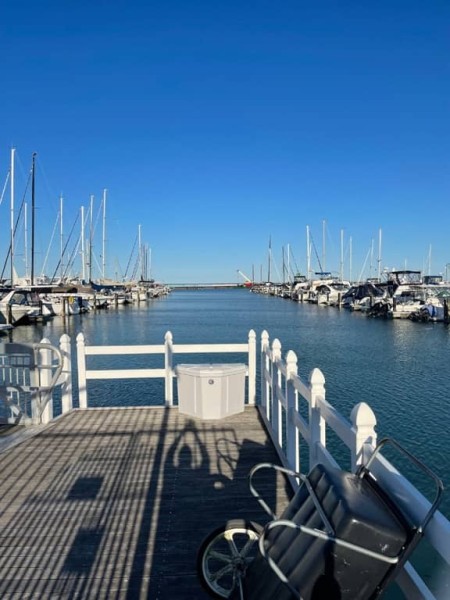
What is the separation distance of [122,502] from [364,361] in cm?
2445

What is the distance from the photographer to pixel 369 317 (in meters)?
61.5

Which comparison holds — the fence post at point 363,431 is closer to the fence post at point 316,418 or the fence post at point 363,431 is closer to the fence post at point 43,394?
the fence post at point 316,418

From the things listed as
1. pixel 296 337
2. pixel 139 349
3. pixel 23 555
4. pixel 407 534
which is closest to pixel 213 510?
pixel 23 555

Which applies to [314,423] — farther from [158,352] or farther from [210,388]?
[158,352]

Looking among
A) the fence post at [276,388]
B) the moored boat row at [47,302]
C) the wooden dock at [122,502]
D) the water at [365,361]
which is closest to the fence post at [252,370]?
the wooden dock at [122,502]

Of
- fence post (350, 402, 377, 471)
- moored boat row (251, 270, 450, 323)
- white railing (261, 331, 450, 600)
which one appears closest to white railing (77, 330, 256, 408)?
white railing (261, 331, 450, 600)

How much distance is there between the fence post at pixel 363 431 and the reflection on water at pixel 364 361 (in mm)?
7265

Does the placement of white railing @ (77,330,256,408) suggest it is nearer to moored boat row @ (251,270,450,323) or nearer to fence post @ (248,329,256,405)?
fence post @ (248,329,256,405)

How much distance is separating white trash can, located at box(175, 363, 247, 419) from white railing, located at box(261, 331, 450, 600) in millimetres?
649

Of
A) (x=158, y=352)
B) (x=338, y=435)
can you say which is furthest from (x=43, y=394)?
(x=338, y=435)

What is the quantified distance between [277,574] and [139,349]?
7.78 m

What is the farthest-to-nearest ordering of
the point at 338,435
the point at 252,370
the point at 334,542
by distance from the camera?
the point at 252,370 → the point at 338,435 → the point at 334,542

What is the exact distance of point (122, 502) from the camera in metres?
5.39

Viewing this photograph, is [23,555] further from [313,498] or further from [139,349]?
[139,349]
